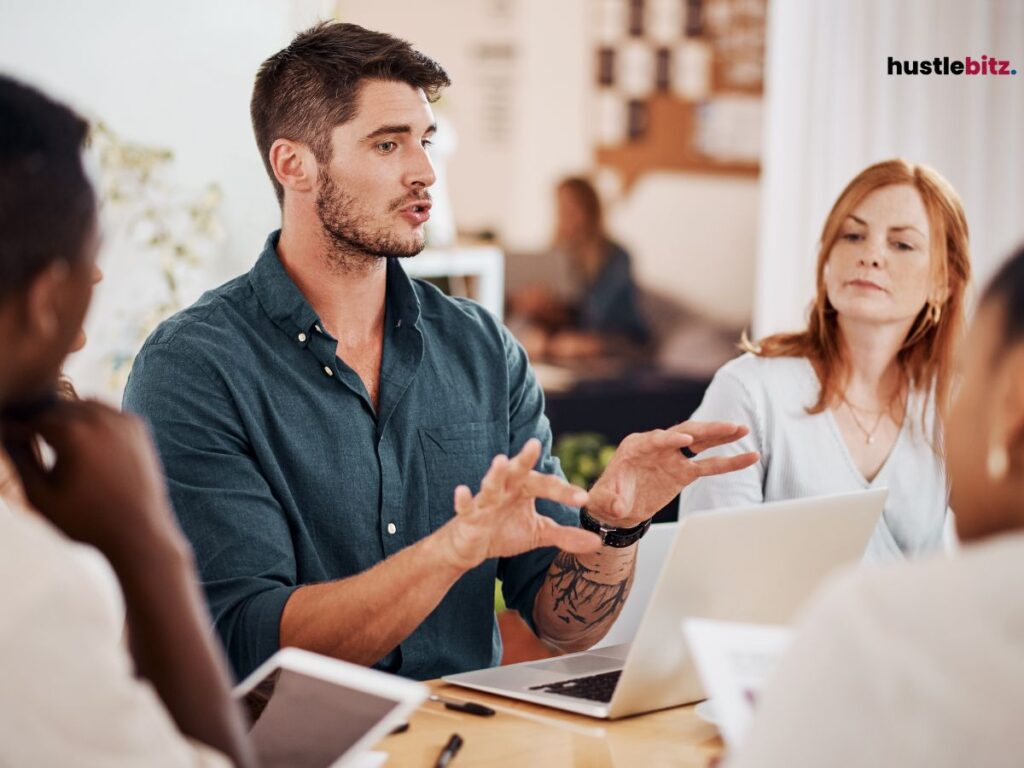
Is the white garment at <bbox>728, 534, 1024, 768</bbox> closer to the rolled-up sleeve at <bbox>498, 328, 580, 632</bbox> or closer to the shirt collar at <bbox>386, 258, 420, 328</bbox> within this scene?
the rolled-up sleeve at <bbox>498, 328, 580, 632</bbox>

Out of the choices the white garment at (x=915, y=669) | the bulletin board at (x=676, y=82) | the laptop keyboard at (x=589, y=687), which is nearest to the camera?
the white garment at (x=915, y=669)

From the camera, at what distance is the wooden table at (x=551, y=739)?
129 cm

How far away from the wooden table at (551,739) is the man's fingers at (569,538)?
0.63 ft

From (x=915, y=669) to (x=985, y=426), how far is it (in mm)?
236

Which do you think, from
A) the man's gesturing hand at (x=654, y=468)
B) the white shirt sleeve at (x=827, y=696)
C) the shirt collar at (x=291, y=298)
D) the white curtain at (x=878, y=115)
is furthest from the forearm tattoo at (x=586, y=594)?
the white curtain at (x=878, y=115)

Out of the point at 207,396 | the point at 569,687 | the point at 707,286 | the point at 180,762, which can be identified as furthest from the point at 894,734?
the point at 707,286

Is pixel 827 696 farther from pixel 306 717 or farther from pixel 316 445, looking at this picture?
pixel 316 445

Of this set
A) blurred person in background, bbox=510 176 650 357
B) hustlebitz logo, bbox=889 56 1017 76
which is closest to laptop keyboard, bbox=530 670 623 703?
hustlebitz logo, bbox=889 56 1017 76

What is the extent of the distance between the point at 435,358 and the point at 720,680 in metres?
1.06

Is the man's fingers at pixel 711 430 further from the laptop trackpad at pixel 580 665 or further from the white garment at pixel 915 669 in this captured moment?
the white garment at pixel 915 669

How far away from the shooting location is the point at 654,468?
1.73 metres

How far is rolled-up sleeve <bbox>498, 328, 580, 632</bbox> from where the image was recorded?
196 centimetres

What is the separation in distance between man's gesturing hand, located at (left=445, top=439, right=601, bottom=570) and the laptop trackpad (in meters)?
0.20

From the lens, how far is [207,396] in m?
1.75
